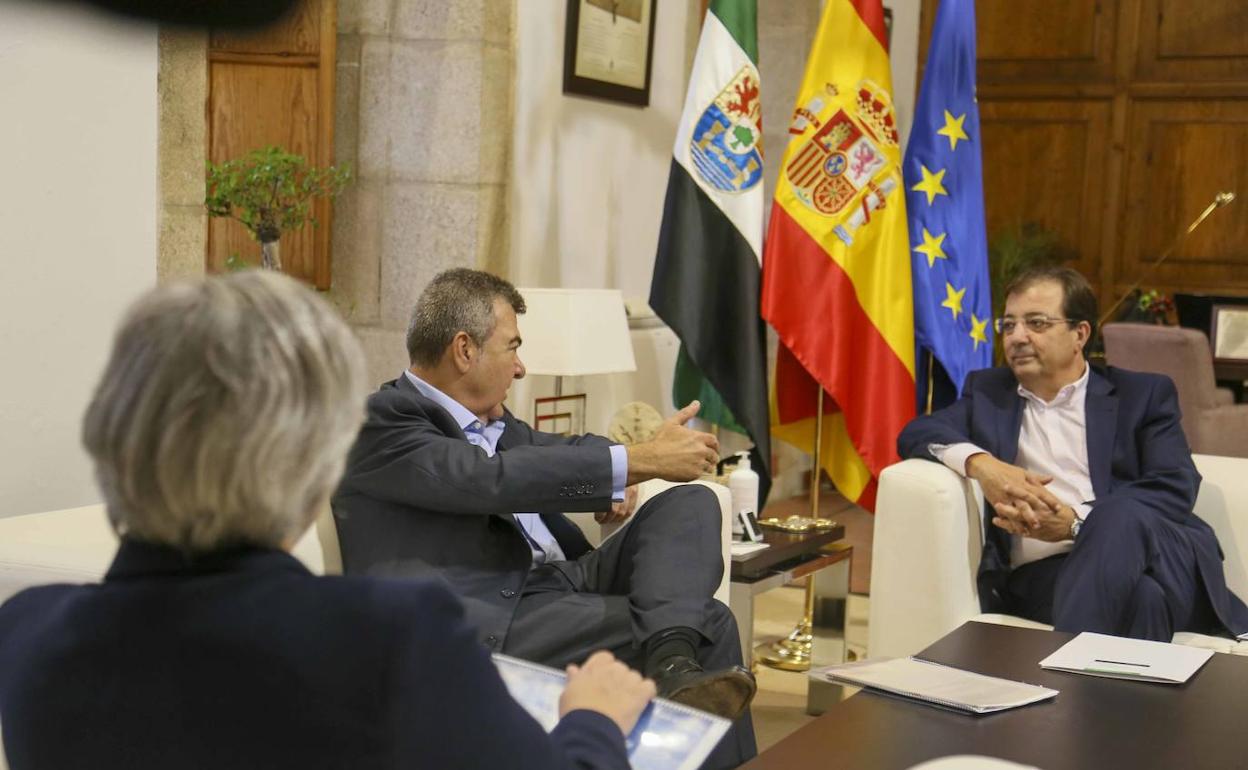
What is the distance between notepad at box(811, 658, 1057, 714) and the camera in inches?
86.0

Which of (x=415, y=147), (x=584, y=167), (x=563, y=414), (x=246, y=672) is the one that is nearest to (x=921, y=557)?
(x=563, y=414)

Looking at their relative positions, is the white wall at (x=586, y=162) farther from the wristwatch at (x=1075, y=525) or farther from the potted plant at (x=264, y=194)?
the wristwatch at (x=1075, y=525)

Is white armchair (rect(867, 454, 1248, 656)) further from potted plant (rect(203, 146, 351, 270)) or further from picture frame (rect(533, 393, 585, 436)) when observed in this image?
potted plant (rect(203, 146, 351, 270))

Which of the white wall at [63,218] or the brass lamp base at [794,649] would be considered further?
the brass lamp base at [794,649]

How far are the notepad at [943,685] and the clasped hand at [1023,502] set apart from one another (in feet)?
2.74

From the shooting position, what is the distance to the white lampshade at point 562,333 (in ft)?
12.5

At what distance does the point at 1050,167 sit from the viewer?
25.9ft

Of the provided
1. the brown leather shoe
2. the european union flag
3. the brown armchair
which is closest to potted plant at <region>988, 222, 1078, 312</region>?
the brown armchair

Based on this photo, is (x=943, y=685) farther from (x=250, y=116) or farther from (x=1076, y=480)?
(x=250, y=116)

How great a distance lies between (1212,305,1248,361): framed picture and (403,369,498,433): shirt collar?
14.6ft

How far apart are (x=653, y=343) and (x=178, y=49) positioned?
104 inches

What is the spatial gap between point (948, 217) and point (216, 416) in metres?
3.74

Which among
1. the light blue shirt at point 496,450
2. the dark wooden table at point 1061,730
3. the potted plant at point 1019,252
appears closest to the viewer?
the dark wooden table at point 1061,730

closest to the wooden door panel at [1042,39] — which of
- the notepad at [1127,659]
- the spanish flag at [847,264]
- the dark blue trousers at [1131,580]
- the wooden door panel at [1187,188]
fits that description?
the wooden door panel at [1187,188]
